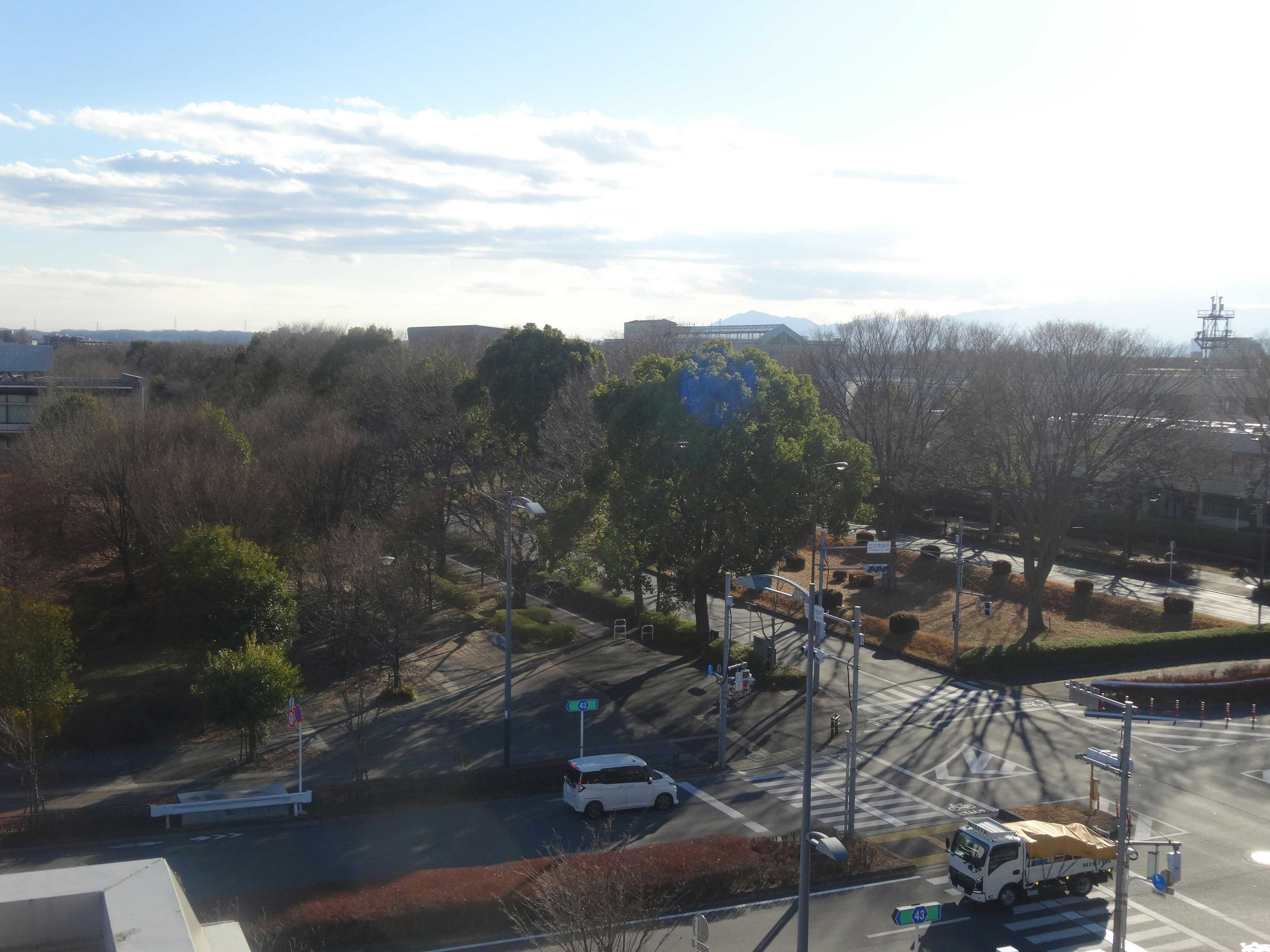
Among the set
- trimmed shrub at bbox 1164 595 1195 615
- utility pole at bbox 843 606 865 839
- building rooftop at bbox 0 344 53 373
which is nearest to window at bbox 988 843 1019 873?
utility pole at bbox 843 606 865 839

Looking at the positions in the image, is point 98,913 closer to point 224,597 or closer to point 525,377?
point 224,597

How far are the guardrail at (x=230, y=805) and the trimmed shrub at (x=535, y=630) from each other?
1493 centimetres

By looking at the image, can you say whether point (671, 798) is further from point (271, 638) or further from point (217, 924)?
point (217, 924)

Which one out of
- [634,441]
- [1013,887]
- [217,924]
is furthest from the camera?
[634,441]

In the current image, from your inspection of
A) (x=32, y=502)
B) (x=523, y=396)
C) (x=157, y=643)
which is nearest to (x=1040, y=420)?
(x=523, y=396)

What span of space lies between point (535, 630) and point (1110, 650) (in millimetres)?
20966

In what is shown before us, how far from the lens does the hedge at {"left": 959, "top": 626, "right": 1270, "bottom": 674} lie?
114ft

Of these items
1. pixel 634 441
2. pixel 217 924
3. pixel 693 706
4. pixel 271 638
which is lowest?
pixel 693 706

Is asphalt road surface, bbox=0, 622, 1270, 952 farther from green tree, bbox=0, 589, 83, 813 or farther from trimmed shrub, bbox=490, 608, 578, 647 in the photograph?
trimmed shrub, bbox=490, 608, 578, 647

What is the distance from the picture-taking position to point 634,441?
112 ft

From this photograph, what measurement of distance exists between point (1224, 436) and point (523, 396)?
44.2m

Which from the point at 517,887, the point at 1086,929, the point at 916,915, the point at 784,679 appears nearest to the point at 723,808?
the point at 517,887

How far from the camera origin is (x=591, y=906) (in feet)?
44.5

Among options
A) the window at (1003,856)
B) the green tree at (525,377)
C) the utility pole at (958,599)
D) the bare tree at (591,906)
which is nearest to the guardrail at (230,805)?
the bare tree at (591,906)
